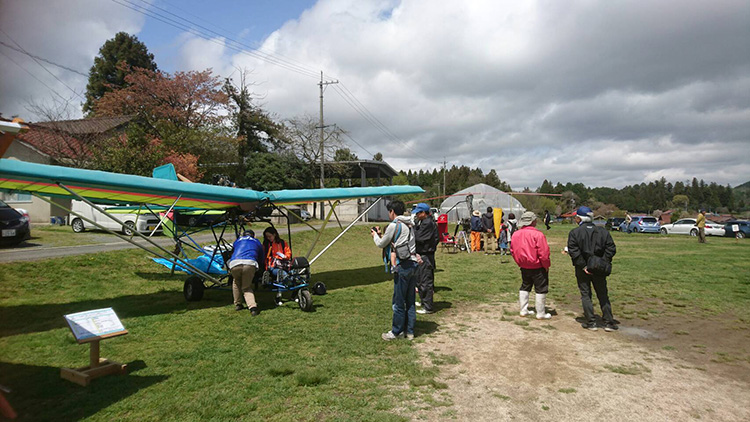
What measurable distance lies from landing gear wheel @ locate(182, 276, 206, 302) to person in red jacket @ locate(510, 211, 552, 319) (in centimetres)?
664

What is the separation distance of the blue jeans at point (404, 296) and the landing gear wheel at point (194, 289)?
494 cm

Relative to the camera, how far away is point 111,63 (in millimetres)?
43969

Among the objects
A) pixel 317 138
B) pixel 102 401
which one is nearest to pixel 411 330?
pixel 102 401

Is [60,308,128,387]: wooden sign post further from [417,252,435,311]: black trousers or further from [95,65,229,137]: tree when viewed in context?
[95,65,229,137]: tree

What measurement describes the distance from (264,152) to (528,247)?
3836 cm

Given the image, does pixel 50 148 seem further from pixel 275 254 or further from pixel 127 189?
pixel 275 254

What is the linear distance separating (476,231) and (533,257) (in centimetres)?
1130

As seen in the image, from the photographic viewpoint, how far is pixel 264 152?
138 ft

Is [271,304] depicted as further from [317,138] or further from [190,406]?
[317,138]

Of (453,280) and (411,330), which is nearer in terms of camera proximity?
(411,330)

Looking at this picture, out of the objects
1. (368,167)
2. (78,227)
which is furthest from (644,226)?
(78,227)

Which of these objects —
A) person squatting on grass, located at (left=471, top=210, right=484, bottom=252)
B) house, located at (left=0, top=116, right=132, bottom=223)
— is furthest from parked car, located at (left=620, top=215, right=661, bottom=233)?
house, located at (left=0, top=116, right=132, bottom=223)

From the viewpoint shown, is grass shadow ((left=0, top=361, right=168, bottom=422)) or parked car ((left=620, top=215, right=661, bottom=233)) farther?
parked car ((left=620, top=215, right=661, bottom=233))

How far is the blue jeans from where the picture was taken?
5992 millimetres
